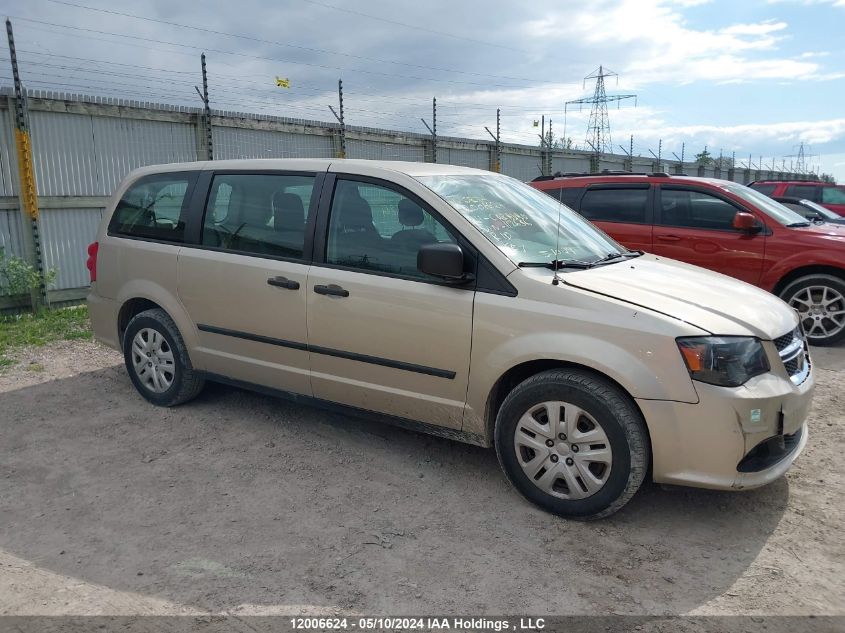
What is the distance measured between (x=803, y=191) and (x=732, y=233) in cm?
905

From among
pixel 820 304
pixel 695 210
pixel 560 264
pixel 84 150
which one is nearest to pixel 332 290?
pixel 560 264

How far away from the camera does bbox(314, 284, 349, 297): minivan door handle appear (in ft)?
13.1

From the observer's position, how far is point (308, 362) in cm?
422

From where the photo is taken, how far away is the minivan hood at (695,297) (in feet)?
10.7

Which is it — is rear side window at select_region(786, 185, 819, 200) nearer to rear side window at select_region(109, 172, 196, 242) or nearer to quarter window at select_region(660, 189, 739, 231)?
quarter window at select_region(660, 189, 739, 231)

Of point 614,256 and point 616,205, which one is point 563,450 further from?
point 616,205

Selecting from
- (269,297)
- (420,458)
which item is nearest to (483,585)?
(420,458)

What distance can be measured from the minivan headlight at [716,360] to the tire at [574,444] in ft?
1.14

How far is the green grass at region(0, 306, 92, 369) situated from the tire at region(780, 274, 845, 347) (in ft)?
24.1

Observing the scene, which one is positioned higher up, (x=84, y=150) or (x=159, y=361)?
(x=84, y=150)

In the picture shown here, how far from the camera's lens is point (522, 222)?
4.05 metres

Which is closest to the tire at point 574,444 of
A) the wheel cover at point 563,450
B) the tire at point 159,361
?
the wheel cover at point 563,450

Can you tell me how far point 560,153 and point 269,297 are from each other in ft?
55.1

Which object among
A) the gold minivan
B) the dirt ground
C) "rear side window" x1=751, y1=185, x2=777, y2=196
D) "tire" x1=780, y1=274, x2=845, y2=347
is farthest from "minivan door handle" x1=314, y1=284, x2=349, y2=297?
"rear side window" x1=751, y1=185, x2=777, y2=196
